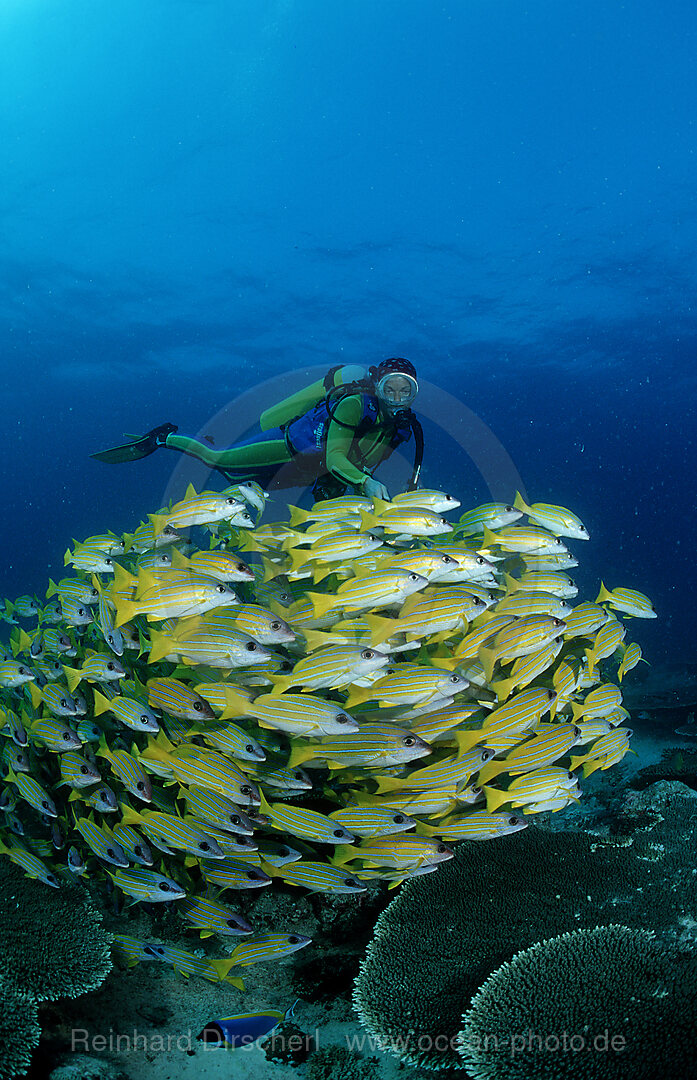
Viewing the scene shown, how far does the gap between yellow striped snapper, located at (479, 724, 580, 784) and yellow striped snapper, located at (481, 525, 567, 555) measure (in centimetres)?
125

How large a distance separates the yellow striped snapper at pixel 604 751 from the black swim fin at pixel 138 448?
724 centimetres

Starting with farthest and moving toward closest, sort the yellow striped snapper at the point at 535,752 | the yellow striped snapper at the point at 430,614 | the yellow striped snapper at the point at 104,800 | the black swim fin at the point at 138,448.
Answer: the black swim fin at the point at 138,448 < the yellow striped snapper at the point at 104,800 < the yellow striped snapper at the point at 535,752 < the yellow striped snapper at the point at 430,614

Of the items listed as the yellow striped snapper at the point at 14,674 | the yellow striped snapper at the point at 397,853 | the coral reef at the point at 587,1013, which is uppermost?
the yellow striped snapper at the point at 14,674

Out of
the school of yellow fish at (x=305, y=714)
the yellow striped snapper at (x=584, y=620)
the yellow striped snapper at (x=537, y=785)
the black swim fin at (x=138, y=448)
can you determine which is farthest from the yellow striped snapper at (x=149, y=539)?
the black swim fin at (x=138, y=448)

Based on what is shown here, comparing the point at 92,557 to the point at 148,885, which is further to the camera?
the point at 92,557

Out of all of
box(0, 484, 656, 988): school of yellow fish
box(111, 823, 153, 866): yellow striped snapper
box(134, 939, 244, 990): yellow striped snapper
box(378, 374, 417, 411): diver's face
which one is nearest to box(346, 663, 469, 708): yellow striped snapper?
box(0, 484, 656, 988): school of yellow fish

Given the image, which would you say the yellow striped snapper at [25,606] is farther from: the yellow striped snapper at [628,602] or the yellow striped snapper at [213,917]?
the yellow striped snapper at [628,602]

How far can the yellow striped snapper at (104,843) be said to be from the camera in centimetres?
330

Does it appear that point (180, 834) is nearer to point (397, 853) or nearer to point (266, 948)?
point (266, 948)

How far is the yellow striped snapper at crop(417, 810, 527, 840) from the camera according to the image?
3.29m

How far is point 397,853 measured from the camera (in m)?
3.11

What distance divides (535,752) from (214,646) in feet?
6.46

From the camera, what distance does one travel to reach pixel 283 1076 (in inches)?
117

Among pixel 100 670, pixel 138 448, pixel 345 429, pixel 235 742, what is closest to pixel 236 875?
pixel 235 742
